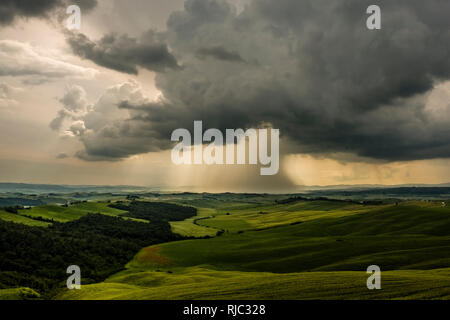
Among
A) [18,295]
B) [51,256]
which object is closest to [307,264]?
[18,295]

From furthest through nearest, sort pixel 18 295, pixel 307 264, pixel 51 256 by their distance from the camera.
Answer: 1. pixel 51 256
2. pixel 307 264
3. pixel 18 295

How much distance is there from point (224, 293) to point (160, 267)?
305ft

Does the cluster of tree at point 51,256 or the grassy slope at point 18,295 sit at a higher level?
the grassy slope at point 18,295

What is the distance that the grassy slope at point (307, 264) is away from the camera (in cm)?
4009

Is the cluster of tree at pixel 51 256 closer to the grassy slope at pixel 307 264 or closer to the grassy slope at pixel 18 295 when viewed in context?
the grassy slope at pixel 18 295

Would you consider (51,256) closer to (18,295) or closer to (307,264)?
(18,295)

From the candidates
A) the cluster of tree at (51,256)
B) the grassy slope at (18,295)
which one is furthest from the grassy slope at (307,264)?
the cluster of tree at (51,256)

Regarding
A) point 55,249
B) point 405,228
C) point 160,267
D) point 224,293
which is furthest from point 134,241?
point 224,293

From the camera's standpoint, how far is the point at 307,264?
342 ft

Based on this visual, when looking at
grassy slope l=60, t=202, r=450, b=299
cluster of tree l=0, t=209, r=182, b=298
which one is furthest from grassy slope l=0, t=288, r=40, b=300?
cluster of tree l=0, t=209, r=182, b=298

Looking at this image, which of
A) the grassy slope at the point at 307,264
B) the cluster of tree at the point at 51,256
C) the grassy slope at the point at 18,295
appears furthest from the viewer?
the cluster of tree at the point at 51,256

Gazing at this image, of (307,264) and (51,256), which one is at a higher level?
(307,264)
